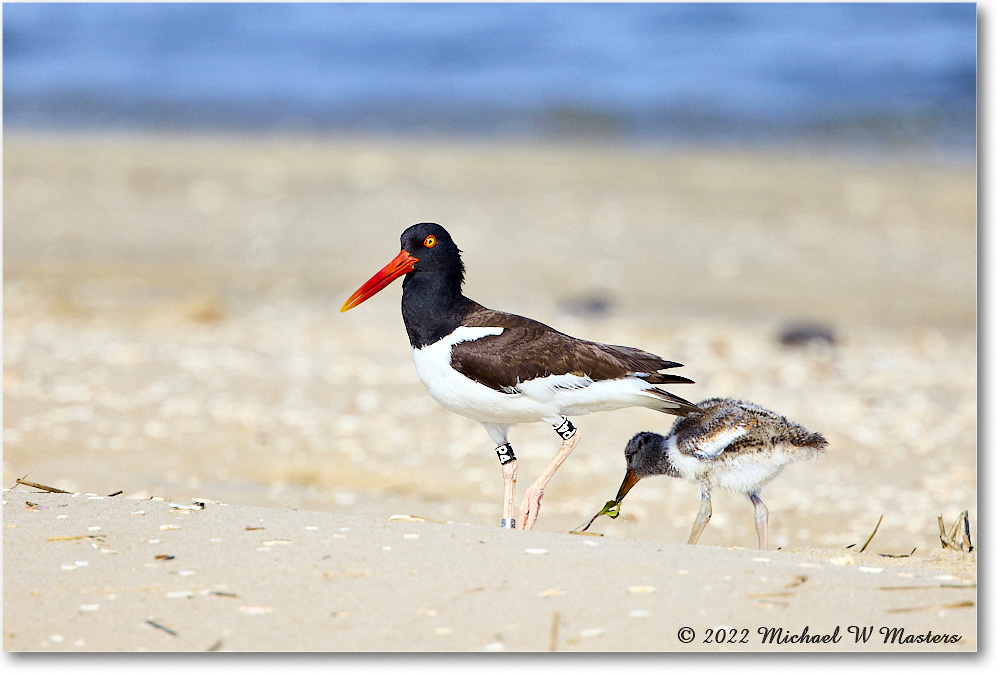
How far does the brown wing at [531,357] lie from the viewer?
430 centimetres

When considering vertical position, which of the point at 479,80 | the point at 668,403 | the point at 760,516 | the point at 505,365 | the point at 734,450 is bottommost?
the point at 760,516

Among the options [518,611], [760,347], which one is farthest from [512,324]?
[760,347]

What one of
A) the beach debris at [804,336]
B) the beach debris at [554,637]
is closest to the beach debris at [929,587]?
the beach debris at [554,637]

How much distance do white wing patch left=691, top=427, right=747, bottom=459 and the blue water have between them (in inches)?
344

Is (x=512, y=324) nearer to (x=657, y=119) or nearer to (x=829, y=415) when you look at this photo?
(x=829, y=415)

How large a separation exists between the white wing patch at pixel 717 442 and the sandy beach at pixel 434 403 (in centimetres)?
55

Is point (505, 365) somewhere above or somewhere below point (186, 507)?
above

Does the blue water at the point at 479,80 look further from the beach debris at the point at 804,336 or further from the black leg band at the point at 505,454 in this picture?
the black leg band at the point at 505,454

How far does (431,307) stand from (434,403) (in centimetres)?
348

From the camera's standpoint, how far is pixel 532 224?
14.4 metres

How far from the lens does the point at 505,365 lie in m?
4.31

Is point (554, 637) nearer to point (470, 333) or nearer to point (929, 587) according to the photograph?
point (929, 587)

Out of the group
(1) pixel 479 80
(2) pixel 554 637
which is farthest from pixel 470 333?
(1) pixel 479 80

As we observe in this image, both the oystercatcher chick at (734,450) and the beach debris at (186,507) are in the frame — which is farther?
the oystercatcher chick at (734,450)
